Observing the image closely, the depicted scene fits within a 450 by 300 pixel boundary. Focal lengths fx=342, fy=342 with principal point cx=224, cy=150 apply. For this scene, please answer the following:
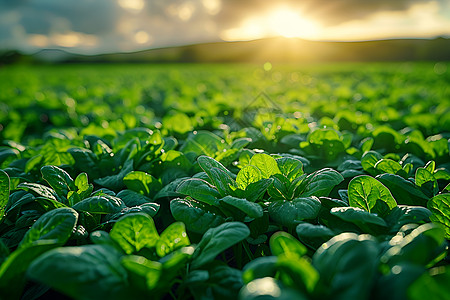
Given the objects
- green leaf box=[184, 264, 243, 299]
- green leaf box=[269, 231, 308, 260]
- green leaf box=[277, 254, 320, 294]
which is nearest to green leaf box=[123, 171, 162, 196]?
green leaf box=[184, 264, 243, 299]

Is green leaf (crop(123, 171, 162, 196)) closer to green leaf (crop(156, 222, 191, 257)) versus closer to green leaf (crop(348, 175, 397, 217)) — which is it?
green leaf (crop(156, 222, 191, 257))

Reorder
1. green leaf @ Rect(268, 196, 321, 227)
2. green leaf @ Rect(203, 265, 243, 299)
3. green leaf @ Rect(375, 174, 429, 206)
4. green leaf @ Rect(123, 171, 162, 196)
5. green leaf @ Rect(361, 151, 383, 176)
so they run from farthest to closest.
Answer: green leaf @ Rect(361, 151, 383, 176) < green leaf @ Rect(123, 171, 162, 196) < green leaf @ Rect(375, 174, 429, 206) < green leaf @ Rect(268, 196, 321, 227) < green leaf @ Rect(203, 265, 243, 299)

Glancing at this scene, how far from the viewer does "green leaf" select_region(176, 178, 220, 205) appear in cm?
144

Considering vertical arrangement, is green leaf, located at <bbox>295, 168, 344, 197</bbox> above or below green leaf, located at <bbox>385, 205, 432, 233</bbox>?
above

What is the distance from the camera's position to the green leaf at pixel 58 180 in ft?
5.34

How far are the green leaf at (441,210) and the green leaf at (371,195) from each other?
0.16 metres

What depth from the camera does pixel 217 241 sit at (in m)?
1.19

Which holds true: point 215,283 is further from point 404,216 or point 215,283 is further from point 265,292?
point 404,216

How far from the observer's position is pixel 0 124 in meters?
4.09

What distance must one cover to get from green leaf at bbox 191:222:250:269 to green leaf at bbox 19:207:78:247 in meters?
0.46

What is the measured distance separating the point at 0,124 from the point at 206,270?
3936 mm

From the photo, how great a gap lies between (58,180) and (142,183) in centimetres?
40

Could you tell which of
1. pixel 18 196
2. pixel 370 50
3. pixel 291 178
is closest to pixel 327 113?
pixel 291 178

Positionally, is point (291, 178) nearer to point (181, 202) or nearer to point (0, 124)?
point (181, 202)
